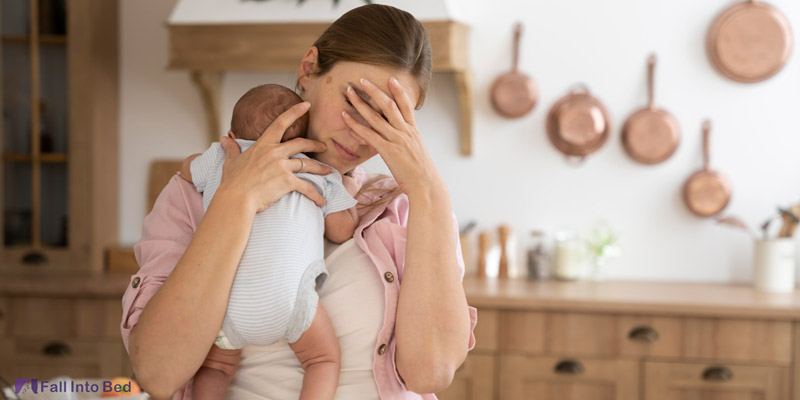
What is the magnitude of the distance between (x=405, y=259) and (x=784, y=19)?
2513 millimetres

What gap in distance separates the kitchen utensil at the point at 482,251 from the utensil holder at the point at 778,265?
1055 millimetres

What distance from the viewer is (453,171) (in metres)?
3.21

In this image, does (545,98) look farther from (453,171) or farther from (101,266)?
(101,266)

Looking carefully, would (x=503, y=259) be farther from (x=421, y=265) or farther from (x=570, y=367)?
(x=421, y=265)

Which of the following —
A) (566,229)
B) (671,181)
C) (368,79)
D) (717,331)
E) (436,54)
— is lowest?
(717,331)

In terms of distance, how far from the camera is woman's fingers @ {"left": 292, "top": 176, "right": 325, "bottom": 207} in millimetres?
1125

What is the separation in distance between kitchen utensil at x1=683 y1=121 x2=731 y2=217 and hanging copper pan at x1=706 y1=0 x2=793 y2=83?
0.28 meters

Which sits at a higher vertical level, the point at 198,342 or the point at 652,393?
the point at 198,342

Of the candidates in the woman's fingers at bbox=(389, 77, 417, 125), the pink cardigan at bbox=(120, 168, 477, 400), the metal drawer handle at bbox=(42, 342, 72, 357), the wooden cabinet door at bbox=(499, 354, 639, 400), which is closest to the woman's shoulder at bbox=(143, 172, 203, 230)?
the pink cardigan at bbox=(120, 168, 477, 400)

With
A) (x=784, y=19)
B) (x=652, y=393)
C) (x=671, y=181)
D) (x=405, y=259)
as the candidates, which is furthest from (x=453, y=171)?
(x=405, y=259)

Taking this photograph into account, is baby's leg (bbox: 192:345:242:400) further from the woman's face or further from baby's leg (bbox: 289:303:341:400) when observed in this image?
the woman's face

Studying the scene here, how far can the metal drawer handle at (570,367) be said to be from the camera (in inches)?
104

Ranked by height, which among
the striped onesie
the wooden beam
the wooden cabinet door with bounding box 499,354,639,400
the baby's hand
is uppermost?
the wooden beam

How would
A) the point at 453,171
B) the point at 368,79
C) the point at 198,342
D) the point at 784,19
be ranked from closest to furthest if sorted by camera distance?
the point at 198,342
the point at 368,79
the point at 784,19
the point at 453,171
